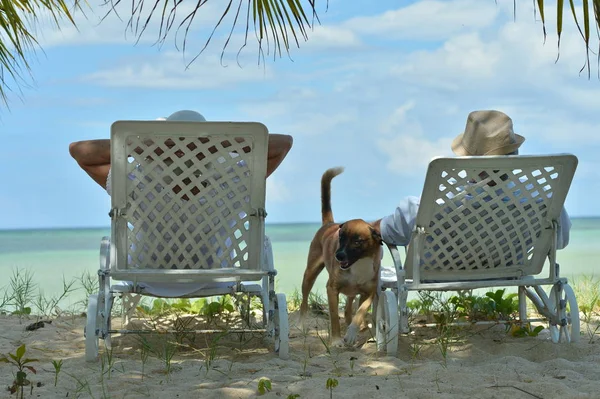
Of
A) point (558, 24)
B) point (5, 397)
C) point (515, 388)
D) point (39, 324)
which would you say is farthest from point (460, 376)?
point (39, 324)

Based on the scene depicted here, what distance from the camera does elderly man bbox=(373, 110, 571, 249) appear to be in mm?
5074

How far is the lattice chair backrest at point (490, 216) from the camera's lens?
4.79 m

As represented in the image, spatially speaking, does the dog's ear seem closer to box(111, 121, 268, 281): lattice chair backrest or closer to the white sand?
the white sand

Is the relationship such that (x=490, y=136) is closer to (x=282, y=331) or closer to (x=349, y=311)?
(x=349, y=311)

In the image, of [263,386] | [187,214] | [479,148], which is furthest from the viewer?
[479,148]

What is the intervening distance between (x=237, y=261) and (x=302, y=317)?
49.7 inches

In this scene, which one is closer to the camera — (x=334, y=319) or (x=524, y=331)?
(x=334, y=319)

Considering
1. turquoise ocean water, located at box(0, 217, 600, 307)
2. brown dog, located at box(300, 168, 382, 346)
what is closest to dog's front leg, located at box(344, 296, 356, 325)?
brown dog, located at box(300, 168, 382, 346)

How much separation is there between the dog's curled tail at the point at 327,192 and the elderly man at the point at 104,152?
0.69m

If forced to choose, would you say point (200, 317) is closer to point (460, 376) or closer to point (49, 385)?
point (49, 385)

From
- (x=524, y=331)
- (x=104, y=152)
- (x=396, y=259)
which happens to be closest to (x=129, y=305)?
(x=104, y=152)

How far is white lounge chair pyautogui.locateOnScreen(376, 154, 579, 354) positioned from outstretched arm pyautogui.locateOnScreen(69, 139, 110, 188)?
5.94 feet

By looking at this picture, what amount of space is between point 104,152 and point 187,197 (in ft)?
1.97

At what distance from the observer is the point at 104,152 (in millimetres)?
4910
